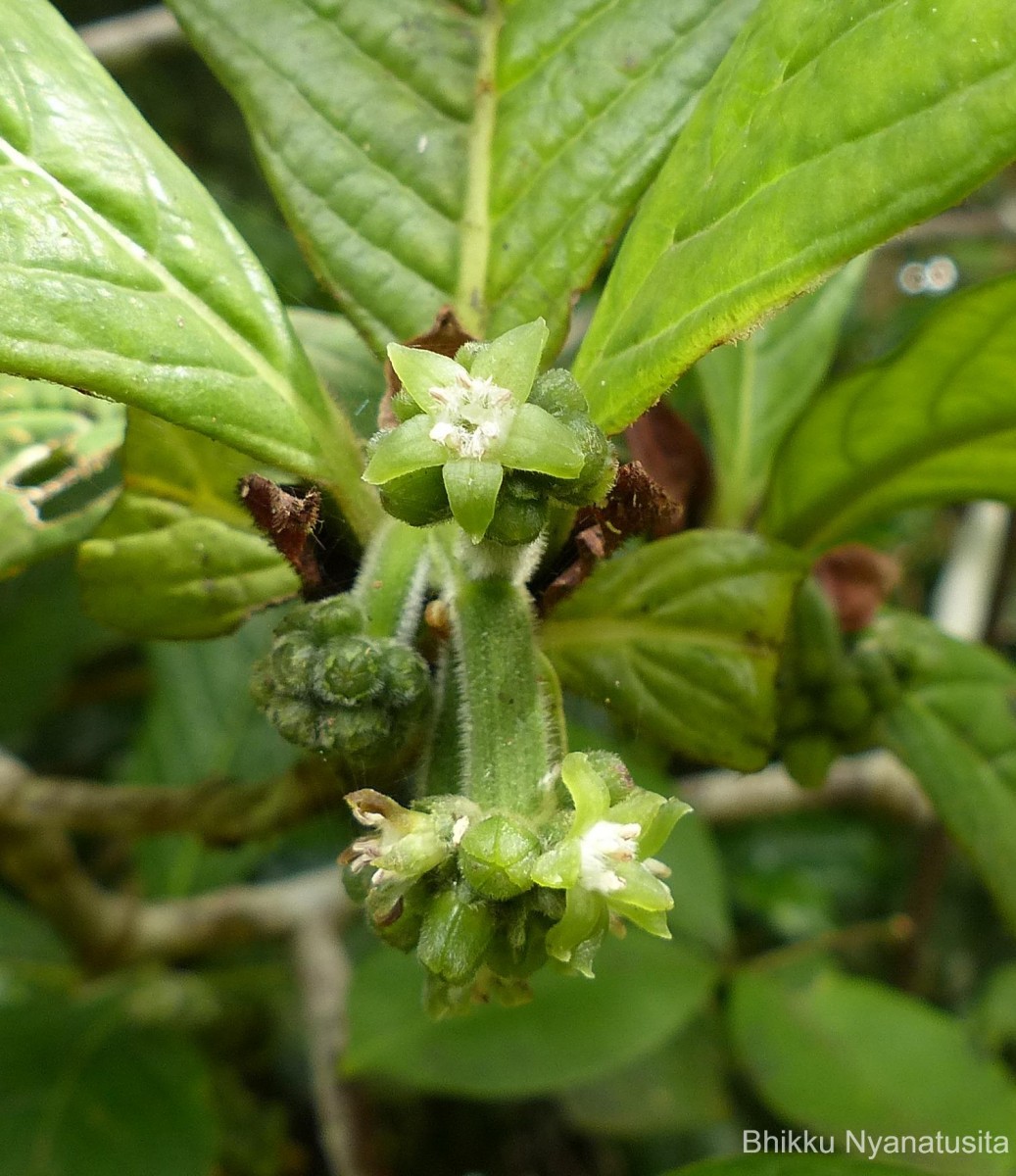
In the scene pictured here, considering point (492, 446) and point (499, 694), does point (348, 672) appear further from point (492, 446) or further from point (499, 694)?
point (492, 446)

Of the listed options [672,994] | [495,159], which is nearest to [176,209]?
[495,159]

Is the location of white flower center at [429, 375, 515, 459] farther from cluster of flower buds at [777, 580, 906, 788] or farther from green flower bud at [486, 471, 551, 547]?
cluster of flower buds at [777, 580, 906, 788]

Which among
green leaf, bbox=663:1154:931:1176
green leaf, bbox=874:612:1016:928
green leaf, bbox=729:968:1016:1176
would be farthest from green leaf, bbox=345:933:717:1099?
green leaf, bbox=663:1154:931:1176

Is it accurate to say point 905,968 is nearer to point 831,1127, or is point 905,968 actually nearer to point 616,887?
point 831,1127

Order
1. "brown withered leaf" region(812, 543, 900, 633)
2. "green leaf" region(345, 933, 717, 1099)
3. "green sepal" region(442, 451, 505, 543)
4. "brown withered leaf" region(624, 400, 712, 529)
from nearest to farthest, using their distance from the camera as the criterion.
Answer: "green sepal" region(442, 451, 505, 543) < "brown withered leaf" region(624, 400, 712, 529) < "brown withered leaf" region(812, 543, 900, 633) < "green leaf" region(345, 933, 717, 1099)

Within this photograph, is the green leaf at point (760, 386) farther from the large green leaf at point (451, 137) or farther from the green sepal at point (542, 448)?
the green sepal at point (542, 448)

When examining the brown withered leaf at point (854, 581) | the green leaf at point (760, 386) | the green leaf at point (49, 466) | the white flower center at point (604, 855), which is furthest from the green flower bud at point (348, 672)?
the brown withered leaf at point (854, 581)

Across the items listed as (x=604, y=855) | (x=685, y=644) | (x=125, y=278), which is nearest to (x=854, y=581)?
(x=685, y=644)
